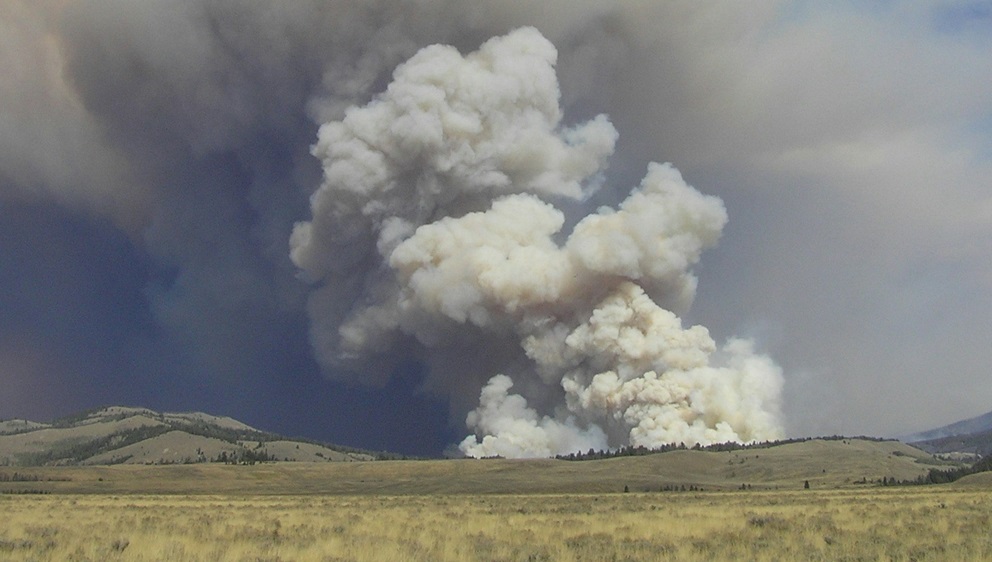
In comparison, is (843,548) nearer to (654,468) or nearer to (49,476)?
(654,468)

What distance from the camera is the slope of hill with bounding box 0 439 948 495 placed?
98000 mm

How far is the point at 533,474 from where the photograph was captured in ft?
365

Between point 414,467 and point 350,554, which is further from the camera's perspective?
point 414,467

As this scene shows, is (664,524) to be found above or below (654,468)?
below

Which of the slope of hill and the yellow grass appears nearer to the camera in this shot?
the yellow grass

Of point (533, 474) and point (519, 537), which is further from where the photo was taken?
point (533, 474)

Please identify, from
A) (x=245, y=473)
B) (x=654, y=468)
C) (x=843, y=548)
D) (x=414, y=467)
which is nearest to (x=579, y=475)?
(x=654, y=468)

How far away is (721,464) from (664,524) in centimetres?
10896

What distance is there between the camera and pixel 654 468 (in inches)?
4776

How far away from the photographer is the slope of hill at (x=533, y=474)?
9800 cm

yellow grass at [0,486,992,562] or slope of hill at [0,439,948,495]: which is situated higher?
slope of hill at [0,439,948,495]

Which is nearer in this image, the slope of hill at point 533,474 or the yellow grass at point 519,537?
the yellow grass at point 519,537

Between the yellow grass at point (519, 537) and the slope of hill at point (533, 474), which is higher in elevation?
the slope of hill at point (533, 474)

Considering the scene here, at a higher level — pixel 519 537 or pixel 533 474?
pixel 533 474
